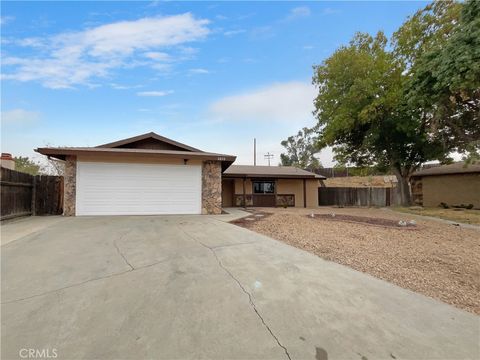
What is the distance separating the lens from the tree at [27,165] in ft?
74.0

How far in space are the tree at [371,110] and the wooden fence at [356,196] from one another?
→ 386 centimetres

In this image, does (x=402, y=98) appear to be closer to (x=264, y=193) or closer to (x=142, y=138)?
(x=264, y=193)

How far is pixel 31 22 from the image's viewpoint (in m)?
8.20

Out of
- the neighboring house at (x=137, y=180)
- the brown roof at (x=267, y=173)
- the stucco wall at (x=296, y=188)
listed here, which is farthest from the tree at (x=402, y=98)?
the neighboring house at (x=137, y=180)

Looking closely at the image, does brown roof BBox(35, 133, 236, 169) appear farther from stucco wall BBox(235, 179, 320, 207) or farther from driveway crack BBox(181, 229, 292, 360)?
stucco wall BBox(235, 179, 320, 207)

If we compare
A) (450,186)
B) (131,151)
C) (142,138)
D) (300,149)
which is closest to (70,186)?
(131,151)

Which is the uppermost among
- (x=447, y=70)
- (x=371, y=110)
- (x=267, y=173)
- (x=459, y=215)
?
(x=371, y=110)

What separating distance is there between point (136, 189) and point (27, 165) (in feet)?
62.2

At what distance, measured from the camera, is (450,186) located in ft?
61.7

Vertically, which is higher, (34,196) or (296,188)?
(296,188)

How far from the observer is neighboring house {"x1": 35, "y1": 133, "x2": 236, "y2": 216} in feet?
34.5

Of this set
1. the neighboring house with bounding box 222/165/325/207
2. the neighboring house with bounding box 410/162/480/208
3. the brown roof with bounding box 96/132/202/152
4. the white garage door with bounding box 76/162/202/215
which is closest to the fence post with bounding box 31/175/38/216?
the white garage door with bounding box 76/162/202/215

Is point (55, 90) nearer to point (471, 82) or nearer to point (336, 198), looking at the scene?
point (471, 82)

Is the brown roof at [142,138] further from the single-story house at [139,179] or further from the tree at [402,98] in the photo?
the tree at [402,98]
